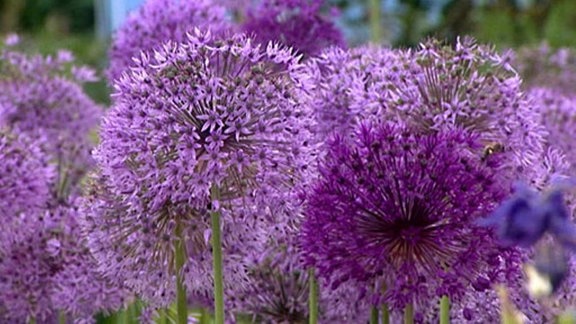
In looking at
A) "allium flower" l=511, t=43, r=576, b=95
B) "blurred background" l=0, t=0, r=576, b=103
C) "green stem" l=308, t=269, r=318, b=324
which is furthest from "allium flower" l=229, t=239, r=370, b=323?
"blurred background" l=0, t=0, r=576, b=103

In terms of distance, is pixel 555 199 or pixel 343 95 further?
pixel 343 95

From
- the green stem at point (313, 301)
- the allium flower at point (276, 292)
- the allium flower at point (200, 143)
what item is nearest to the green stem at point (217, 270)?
the allium flower at point (200, 143)

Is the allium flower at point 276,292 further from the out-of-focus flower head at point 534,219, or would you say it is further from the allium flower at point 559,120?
Answer: the out-of-focus flower head at point 534,219

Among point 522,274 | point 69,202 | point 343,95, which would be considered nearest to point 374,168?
point 522,274

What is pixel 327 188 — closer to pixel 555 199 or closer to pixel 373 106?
pixel 373 106

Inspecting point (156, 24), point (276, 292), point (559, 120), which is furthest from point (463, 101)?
point (559, 120)

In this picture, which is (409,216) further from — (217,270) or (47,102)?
(47,102)
